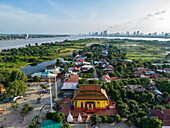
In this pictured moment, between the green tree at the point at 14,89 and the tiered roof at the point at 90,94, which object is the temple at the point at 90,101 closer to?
the tiered roof at the point at 90,94

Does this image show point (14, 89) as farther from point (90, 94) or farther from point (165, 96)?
point (165, 96)

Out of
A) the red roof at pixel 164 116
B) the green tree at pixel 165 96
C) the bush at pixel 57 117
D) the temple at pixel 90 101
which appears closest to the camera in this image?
the red roof at pixel 164 116

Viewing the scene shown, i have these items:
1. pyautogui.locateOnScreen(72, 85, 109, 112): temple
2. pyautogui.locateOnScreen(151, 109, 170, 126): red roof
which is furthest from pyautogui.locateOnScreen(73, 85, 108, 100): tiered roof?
pyautogui.locateOnScreen(151, 109, 170, 126): red roof

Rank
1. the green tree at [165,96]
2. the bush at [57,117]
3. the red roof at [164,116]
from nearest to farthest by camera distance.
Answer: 1. the red roof at [164,116]
2. the bush at [57,117]
3. the green tree at [165,96]

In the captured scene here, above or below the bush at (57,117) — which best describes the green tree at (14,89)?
above

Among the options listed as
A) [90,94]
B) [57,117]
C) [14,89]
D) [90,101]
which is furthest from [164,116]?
[14,89]

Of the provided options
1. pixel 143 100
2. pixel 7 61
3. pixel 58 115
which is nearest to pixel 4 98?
pixel 58 115

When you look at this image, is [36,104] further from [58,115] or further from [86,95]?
[86,95]

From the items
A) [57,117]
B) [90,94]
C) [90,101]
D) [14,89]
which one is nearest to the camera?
[57,117]

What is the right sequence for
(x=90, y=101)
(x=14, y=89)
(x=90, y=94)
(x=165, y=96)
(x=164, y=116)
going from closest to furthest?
1. (x=164, y=116)
2. (x=90, y=101)
3. (x=90, y=94)
4. (x=165, y=96)
5. (x=14, y=89)

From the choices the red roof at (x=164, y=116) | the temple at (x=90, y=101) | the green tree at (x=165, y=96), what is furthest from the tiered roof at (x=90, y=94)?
the green tree at (x=165, y=96)

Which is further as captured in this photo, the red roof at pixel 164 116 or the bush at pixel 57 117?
the bush at pixel 57 117
